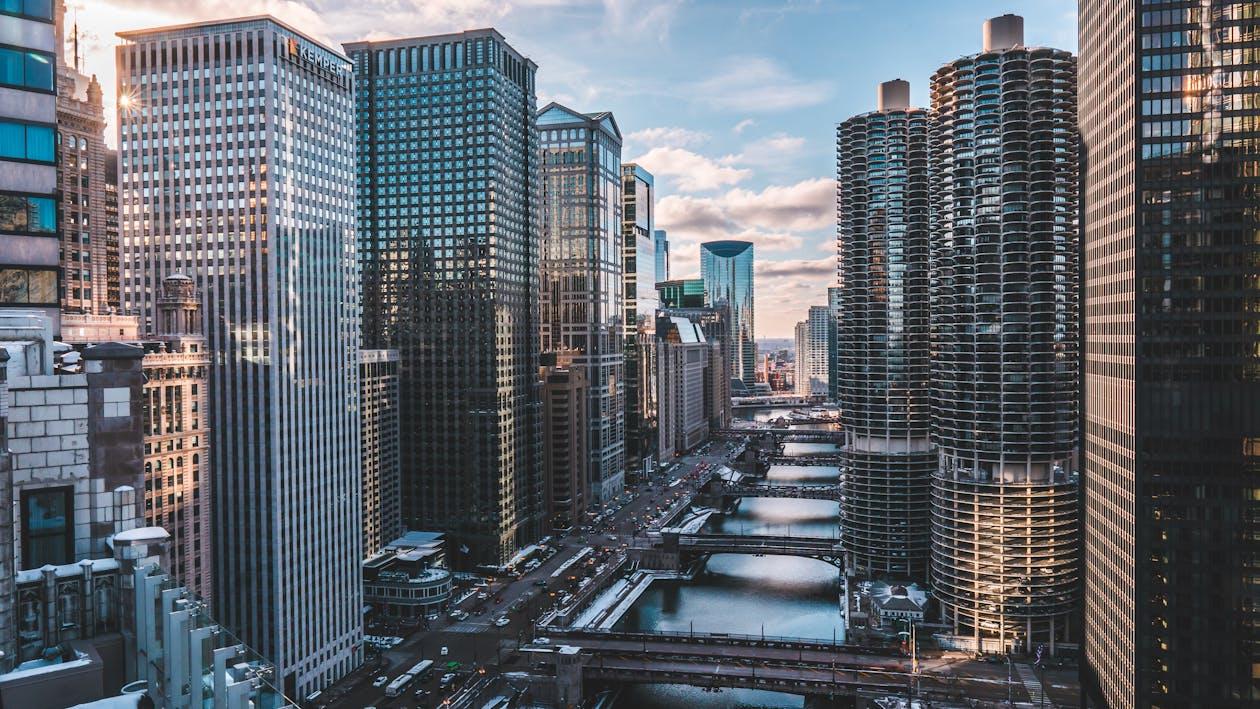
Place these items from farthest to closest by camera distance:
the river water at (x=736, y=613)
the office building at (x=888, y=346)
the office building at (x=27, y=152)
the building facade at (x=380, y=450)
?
the building facade at (x=380, y=450) < the office building at (x=888, y=346) < the river water at (x=736, y=613) < the office building at (x=27, y=152)

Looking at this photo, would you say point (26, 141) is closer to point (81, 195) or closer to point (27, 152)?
point (27, 152)

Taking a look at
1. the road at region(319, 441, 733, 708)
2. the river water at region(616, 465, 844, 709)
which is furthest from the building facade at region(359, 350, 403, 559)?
the river water at region(616, 465, 844, 709)

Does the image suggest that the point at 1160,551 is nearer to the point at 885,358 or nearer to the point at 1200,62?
the point at 1200,62

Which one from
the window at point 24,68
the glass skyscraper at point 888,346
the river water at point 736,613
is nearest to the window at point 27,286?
the window at point 24,68

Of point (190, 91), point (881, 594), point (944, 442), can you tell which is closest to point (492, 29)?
point (190, 91)

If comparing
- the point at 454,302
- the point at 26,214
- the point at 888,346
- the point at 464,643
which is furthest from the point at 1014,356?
the point at 26,214

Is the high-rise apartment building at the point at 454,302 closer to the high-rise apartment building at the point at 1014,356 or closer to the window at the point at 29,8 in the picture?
the high-rise apartment building at the point at 1014,356
